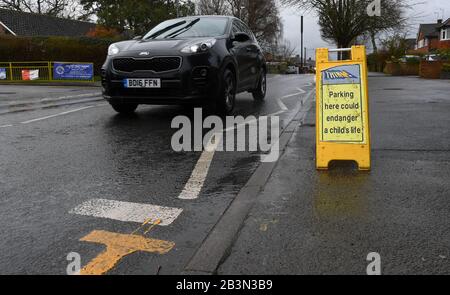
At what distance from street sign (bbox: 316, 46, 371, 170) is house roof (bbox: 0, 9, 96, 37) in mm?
44113

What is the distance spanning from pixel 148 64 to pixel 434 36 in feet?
272

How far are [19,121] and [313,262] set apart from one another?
636 centimetres

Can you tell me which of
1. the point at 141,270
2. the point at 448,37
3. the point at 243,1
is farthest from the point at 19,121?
the point at 448,37

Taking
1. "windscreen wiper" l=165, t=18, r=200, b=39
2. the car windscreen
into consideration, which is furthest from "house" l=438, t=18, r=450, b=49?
"windscreen wiper" l=165, t=18, r=200, b=39

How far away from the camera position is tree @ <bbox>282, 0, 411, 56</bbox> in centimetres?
3481

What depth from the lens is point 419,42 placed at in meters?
91.8

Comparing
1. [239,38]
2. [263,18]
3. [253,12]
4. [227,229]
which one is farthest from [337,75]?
[263,18]

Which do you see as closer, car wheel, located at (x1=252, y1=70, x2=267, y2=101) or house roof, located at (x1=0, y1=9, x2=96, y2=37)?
car wheel, located at (x1=252, y1=70, x2=267, y2=101)

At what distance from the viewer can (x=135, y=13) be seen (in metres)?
41.9

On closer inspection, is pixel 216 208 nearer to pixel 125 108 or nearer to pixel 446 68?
pixel 125 108

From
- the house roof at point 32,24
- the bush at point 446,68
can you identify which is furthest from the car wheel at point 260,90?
the house roof at point 32,24

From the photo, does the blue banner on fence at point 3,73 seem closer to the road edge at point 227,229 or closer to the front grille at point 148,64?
the front grille at point 148,64

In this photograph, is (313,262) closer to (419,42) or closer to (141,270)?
(141,270)

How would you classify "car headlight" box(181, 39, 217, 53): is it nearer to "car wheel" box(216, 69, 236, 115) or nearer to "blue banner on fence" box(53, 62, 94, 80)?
"car wheel" box(216, 69, 236, 115)
